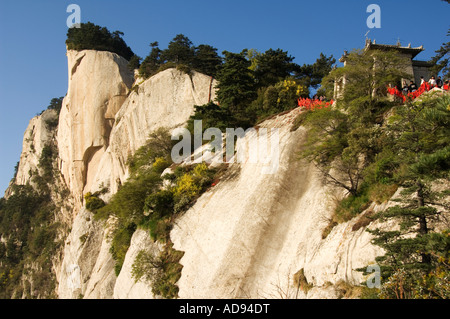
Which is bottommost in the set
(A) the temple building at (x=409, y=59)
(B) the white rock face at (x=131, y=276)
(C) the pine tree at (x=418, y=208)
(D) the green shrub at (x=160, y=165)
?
(B) the white rock face at (x=131, y=276)

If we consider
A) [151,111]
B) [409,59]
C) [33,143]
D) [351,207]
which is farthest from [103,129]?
[351,207]

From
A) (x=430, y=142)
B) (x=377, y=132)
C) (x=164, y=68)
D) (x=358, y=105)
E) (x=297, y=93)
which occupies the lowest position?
(x=430, y=142)

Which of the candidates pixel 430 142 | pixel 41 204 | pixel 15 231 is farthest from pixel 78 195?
pixel 430 142

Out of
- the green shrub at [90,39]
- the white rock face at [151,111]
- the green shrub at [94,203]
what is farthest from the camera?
the green shrub at [90,39]

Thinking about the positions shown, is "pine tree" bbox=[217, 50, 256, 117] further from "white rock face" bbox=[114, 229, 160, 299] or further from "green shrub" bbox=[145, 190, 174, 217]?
"white rock face" bbox=[114, 229, 160, 299]

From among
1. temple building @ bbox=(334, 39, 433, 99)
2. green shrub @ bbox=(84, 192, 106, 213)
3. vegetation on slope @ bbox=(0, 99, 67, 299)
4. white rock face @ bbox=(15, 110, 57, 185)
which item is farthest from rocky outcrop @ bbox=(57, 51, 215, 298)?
temple building @ bbox=(334, 39, 433, 99)

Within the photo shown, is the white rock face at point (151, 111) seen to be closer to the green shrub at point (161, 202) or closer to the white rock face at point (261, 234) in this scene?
the green shrub at point (161, 202)

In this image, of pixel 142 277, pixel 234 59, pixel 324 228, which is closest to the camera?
pixel 324 228

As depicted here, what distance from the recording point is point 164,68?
4634cm

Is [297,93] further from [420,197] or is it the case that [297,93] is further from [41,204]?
[41,204]

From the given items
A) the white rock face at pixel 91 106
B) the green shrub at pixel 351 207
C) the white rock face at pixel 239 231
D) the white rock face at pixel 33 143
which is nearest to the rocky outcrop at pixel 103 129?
the white rock face at pixel 91 106

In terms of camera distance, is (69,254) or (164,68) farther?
(164,68)

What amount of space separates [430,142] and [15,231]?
213 ft

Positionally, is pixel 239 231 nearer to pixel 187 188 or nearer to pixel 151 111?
pixel 187 188
